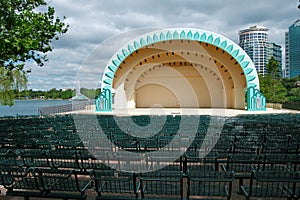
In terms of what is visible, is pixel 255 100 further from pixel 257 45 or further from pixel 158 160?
pixel 257 45

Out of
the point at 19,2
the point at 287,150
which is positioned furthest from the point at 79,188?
the point at 19,2

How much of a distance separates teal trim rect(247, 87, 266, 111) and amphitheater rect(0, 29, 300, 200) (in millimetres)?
96

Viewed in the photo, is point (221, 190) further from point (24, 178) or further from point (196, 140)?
point (24, 178)

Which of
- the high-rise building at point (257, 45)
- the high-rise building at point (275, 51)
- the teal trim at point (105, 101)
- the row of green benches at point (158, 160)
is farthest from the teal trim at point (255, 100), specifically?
the high-rise building at point (275, 51)

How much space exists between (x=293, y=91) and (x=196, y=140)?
42307 millimetres

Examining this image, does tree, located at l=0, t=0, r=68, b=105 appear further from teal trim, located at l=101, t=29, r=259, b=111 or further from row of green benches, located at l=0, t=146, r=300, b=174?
teal trim, located at l=101, t=29, r=259, b=111

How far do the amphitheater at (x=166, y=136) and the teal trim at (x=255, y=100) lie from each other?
0.32ft

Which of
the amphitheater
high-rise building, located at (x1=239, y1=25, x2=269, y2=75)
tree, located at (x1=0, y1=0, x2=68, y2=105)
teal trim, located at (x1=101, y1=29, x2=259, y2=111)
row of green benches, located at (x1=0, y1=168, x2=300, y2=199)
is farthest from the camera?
high-rise building, located at (x1=239, y1=25, x2=269, y2=75)

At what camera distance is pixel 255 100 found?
903 inches

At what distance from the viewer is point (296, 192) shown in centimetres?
346

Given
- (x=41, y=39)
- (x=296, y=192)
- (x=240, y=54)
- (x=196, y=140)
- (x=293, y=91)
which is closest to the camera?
(x=296, y=192)

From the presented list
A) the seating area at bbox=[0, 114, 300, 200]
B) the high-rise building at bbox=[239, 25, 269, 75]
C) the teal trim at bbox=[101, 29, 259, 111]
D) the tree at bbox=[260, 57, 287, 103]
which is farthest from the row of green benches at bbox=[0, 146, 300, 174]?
the high-rise building at bbox=[239, 25, 269, 75]

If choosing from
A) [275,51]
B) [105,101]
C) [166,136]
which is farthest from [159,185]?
[275,51]

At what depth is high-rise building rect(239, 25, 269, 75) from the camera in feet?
166
